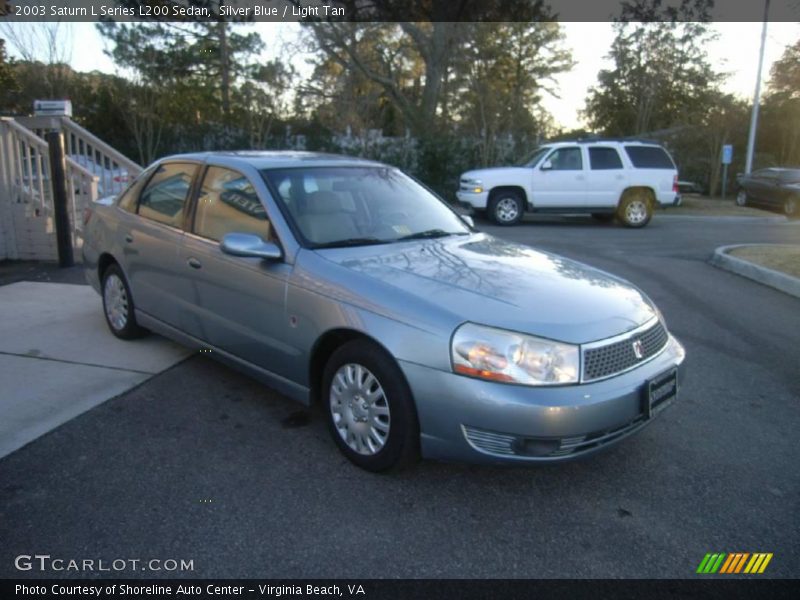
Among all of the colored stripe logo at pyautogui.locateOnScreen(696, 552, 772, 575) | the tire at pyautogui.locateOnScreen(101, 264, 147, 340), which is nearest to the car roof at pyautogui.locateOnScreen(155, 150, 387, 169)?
the tire at pyautogui.locateOnScreen(101, 264, 147, 340)

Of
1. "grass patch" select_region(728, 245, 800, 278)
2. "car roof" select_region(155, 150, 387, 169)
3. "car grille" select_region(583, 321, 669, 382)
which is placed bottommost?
"grass patch" select_region(728, 245, 800, 278)

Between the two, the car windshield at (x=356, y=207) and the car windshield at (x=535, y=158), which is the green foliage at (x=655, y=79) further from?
the car windshield at (x=356, y=207)

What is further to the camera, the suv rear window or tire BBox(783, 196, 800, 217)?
tire BBox(783, 196, 800, 217)

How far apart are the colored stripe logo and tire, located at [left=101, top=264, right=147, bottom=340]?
14.2 feet

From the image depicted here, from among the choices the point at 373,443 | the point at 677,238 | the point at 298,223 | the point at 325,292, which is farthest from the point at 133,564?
the point at 677,238

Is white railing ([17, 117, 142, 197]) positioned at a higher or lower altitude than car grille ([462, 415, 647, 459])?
higher

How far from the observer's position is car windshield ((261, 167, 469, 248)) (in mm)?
3932

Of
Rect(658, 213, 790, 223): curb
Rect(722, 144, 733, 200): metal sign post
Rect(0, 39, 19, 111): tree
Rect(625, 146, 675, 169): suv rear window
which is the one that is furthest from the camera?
Rect(722, 144, 733, 200): metal sign post

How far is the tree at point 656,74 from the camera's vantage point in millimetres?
32344

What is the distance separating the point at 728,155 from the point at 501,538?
21.6 meters

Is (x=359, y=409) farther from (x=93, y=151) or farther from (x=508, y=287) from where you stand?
(x=93, y=151)

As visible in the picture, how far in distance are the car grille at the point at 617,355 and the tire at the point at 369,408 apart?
2.79 feet

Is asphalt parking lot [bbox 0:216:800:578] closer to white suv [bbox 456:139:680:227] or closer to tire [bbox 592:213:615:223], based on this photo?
white suv [bbox 456:139:680:227]

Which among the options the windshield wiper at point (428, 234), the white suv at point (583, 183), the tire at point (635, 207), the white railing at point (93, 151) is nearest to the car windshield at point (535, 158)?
the white suv at point (583, 183)
